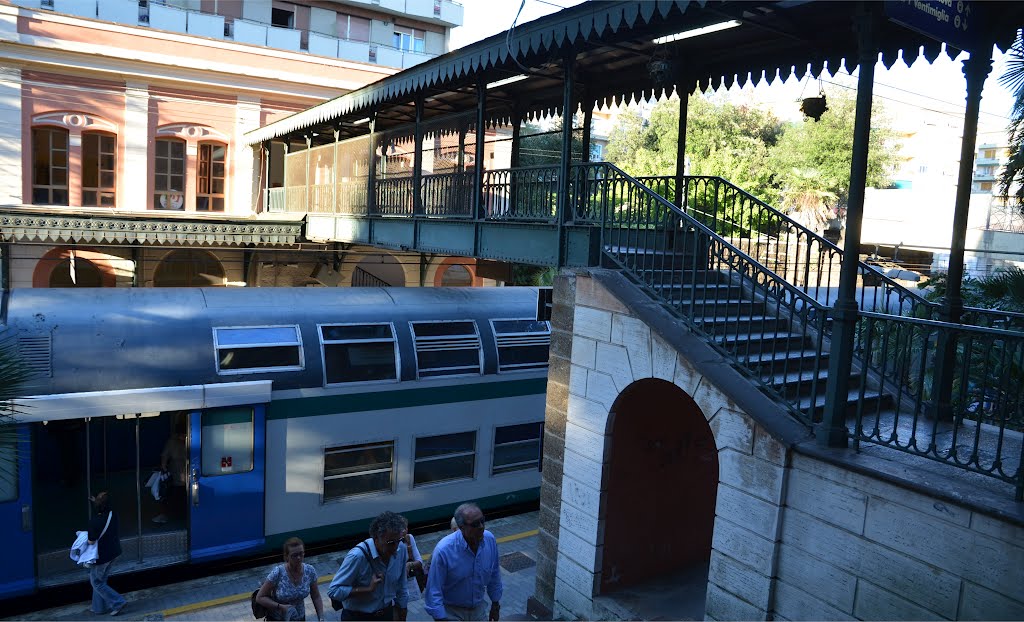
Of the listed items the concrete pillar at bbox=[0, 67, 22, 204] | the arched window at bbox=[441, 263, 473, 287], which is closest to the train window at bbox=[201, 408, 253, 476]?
the concrete pillar at bbox=[0, 67, 22, 204]

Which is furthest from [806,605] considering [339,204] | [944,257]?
[944,257]

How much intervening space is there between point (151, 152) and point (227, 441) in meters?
15.7

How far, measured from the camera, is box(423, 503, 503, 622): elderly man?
5.55m

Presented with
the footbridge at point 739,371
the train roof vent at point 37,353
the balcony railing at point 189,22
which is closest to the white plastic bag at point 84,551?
the train roof vent at point 37,353

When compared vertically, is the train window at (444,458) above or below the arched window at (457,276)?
below

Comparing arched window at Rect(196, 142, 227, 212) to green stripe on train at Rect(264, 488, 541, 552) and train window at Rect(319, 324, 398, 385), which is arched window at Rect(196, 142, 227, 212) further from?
green stripe on train at Rect(264, 488, 541, 552)

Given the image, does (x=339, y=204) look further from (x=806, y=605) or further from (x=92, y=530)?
(x=806, y=605)

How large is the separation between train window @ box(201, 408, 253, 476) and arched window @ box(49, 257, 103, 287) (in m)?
13.2

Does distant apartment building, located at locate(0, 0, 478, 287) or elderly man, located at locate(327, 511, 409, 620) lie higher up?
distant apartment building, located at locate(0, 0, 478, 287)

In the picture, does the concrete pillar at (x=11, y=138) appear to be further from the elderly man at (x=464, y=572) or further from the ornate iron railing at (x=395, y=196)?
the elderly man at (x=464, y=572)

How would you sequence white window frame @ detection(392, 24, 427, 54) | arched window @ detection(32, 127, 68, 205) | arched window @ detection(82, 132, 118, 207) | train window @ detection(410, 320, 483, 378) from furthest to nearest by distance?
white window frame @ detection(392, 24, 427, 54)
arched window @ detection(82, 132, 118, 207)
arched window @ detection(32, 127, 68, 205)
train window @ detection(410, 320, 483, 378)

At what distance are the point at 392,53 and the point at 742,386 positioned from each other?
94.4 feet

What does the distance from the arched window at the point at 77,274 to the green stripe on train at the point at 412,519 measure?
1358 centimetres

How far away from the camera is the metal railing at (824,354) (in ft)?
17.5
